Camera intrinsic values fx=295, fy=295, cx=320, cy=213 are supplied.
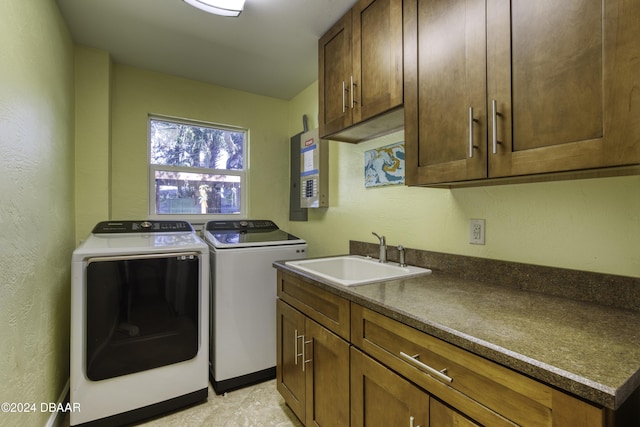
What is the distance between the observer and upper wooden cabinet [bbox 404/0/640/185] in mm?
747

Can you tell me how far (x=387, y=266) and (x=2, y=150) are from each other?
70.6 inches

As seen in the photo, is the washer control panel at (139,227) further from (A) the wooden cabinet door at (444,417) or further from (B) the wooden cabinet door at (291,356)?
(A) the wooden cabinet door at (444,417)

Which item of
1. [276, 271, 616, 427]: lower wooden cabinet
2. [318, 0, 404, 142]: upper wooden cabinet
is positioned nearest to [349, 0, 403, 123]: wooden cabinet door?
[318, 0, 404, 142]: upper wooden cabinet

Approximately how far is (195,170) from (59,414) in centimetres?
192

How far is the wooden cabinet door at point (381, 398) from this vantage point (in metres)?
0.90

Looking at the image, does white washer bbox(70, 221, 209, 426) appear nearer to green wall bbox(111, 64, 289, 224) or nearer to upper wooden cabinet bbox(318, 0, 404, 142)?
green wall bbox(111, 64, 289, 224)

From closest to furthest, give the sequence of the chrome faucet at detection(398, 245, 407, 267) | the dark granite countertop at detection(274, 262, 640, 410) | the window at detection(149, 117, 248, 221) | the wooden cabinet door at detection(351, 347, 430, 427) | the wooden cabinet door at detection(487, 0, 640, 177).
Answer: the dark granite countertop at detection(274, 262, 640, 410) → the wooden cabinet door at detection(487, 0, 640, 177) → the wooden cabinet door at detection(351, 347, 430, 427) → the chrome faucet at detection(398, 245, 407, 267) → the window at detection(149, 117, 248, 221)

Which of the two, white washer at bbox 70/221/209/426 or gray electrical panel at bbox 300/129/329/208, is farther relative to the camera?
gray electrical panel at bbox 300/129/329/208

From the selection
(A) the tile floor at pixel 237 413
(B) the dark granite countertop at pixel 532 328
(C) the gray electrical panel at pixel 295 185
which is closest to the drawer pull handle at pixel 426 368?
(B) the dark granite countertop at pixel 532 328

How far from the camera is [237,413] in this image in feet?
5.89

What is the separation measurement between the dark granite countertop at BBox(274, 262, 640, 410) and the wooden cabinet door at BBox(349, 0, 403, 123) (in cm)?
86

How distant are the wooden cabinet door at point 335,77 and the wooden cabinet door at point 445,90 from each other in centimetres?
43

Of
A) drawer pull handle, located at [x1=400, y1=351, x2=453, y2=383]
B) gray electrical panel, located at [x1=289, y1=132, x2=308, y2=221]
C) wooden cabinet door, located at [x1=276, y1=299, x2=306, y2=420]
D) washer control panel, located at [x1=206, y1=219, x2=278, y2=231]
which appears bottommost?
wooden cabinet door, located at [x1=276, y1=299, x2=306, y2=420]

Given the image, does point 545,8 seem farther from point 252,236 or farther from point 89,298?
point 89,298
